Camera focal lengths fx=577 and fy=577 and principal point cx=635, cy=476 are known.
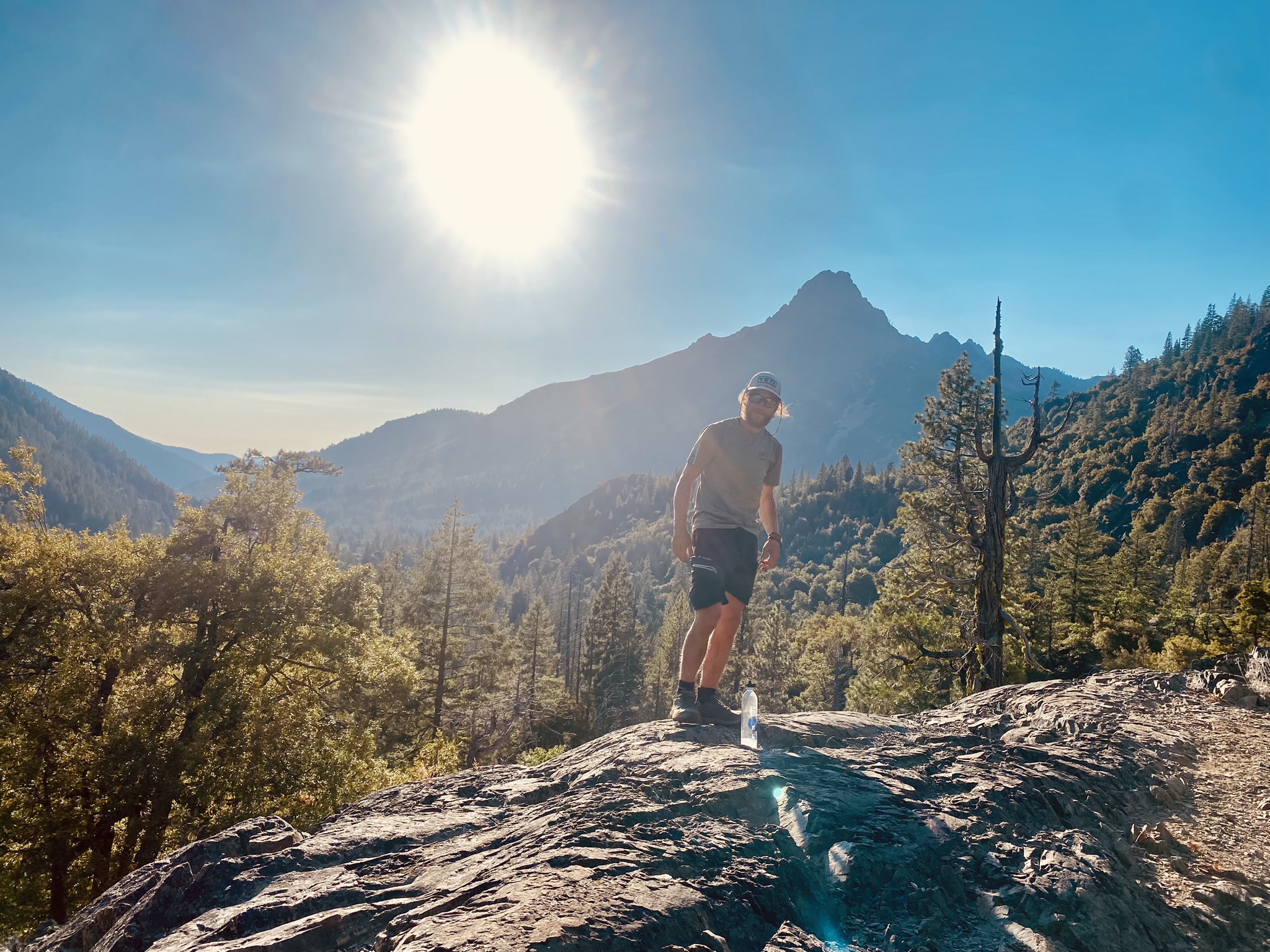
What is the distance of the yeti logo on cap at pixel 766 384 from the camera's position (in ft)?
17.2

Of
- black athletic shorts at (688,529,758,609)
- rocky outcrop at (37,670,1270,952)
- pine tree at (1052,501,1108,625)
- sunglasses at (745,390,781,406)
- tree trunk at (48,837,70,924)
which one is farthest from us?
pine tree at (1052,501,1108,625)

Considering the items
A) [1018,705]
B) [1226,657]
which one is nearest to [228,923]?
[1018,705]

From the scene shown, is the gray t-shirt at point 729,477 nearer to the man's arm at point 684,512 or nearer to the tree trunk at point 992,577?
the man's arm at point 684,512

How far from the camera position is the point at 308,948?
8.21ft

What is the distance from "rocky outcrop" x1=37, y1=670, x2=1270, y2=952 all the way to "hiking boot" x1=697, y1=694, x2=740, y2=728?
34cm

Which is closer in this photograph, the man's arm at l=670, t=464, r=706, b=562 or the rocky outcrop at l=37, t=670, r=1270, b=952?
the rocky outcrop at l=37, t=670, r=1270, b=952

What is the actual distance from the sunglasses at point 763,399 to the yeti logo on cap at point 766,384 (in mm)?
31

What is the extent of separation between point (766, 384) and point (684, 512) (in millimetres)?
1455

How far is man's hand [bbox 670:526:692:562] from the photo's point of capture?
507 centimetres

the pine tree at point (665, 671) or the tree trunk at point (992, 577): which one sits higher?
the tree trunk at point (992, 577)

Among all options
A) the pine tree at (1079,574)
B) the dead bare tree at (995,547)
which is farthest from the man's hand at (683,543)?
the pine tree at (1079,574)

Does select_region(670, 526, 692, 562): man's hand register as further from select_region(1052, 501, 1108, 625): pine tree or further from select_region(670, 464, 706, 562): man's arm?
select_region(1052, 501, 1108, 625): pine tree

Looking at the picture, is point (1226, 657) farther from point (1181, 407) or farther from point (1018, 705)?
point (1181, 407)

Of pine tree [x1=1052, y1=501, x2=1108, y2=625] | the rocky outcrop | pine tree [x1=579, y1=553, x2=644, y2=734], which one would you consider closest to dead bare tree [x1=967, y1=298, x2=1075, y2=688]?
the rocky outcrop
